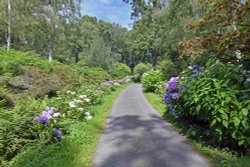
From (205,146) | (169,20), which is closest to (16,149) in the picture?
(205,146)

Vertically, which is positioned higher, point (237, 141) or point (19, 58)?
point (19, 58)

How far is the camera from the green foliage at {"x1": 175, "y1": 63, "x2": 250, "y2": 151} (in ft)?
12.6

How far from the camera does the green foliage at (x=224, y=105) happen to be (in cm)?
385

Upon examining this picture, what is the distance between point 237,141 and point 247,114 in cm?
59

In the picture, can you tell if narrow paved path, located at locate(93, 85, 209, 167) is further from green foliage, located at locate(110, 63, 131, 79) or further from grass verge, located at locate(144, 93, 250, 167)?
green foliage, located at locate(110, 63, 131, 79)

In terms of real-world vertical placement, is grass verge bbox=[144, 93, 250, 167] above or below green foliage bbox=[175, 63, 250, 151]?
below

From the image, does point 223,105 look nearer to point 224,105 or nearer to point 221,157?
point 224,105

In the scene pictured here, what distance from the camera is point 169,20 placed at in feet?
48.1

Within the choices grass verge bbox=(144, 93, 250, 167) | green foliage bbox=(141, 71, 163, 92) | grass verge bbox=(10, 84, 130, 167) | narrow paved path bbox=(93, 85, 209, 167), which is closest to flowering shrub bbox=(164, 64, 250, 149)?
grass verge bbox=(144, 93, 250, 167)

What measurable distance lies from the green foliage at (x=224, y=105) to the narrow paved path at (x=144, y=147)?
67 centimetres

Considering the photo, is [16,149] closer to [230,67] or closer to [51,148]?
[51,148]

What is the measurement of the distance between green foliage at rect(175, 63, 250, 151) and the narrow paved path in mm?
666

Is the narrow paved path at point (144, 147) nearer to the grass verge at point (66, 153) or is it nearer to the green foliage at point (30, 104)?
the grass verge at point (66, 153)

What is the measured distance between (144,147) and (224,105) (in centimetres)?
181
